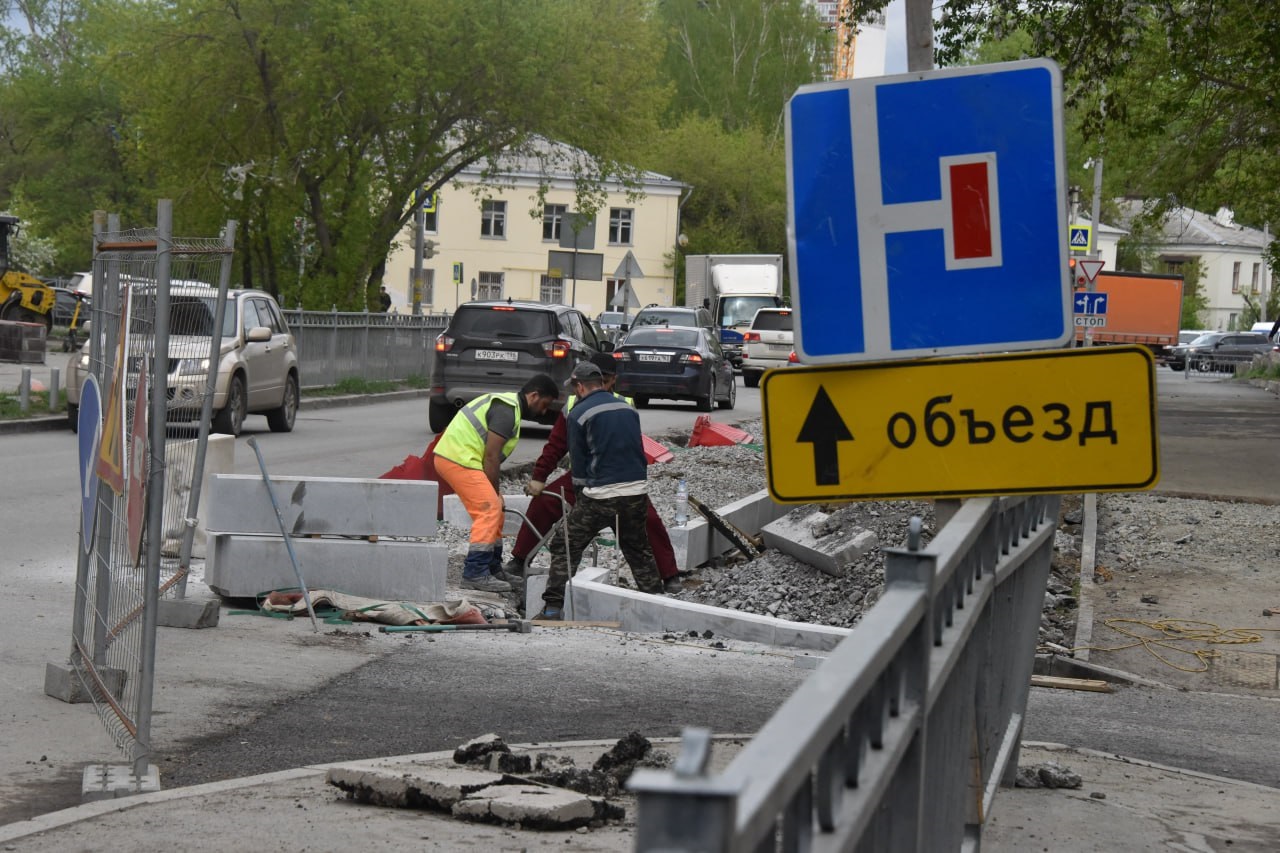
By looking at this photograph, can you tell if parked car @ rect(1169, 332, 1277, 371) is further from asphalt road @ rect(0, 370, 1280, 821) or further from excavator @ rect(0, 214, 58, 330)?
asphalt road @ rect(0, 370, 1280, 821)

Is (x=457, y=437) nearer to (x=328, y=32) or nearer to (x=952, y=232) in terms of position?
(x=952, y=232)

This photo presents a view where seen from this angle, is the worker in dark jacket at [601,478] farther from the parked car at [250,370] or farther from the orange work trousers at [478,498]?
the parked car at [250,370]

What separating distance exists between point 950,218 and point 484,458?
7712 mm

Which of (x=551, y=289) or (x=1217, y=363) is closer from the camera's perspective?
(x=1217, y=363)

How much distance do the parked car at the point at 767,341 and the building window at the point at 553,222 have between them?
112 ft

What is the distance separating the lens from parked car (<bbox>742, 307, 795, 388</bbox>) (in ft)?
136

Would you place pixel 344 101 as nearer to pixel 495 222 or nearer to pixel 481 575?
pixel 481 575

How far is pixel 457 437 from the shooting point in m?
11.8

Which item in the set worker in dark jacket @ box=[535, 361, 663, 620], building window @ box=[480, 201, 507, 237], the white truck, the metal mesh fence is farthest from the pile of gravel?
building window @ box=[480, 201, 507, 237]

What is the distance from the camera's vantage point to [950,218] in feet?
14.4

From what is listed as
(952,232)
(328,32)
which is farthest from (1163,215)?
(952,232)

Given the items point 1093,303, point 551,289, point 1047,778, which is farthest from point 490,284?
point 1047,778

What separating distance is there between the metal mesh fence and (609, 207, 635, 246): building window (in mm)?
69980

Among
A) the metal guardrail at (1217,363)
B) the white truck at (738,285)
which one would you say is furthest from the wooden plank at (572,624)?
the metal guardrail at (1217,363)
